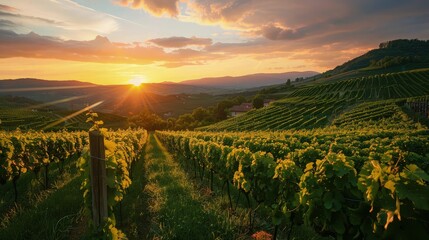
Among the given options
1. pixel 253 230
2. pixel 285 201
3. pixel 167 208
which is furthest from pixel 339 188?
pixel 167 208

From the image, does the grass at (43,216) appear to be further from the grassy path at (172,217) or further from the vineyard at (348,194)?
the vineyard at (348,194)

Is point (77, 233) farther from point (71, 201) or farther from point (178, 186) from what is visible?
point (178, 186)

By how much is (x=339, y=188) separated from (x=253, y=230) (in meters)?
3.52

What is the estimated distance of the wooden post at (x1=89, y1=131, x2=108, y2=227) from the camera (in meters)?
4.55

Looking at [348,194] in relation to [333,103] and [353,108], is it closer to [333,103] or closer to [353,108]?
[353,108]

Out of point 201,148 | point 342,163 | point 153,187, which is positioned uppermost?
point 342,163

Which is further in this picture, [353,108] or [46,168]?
[353,108]

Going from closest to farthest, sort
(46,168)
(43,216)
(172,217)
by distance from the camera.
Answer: (172,217) → (43,216) → (46,168)

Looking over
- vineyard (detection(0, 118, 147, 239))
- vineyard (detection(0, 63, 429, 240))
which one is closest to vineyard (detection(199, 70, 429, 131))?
vineyard (detection(0, 63, 429, 240))

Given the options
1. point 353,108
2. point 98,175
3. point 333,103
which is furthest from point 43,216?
point 333,103

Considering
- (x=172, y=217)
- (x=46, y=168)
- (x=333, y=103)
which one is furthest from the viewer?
(x=333, y=103)

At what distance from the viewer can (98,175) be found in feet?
15.3

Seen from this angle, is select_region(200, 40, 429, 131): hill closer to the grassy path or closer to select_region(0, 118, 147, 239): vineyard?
the grassy path

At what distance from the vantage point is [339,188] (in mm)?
4613
